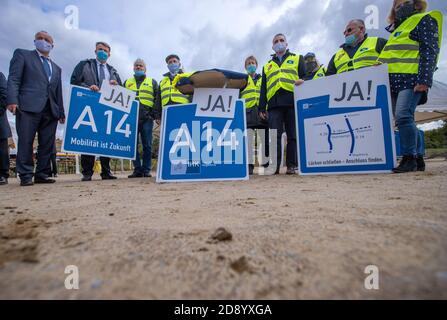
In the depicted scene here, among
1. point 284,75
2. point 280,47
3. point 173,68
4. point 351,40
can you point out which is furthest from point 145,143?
point 351,40

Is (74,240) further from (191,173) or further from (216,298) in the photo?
(191,173)

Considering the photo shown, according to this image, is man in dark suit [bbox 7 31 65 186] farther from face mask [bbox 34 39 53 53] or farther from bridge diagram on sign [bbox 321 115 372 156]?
bridge diagram on sign [bbox 321 115 372 156]

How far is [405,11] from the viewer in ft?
7.34

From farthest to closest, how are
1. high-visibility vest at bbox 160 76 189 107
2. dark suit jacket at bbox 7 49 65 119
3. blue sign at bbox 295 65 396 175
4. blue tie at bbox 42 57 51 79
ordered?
high-visibility vest at bbox 160 76 189 107
blue tie at bbox 42 57 51 79
dark suit jacket at bbox 7 49 65 119
blue sign at bbox 295 65 396 175

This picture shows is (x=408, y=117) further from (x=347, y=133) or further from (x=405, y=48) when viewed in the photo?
(x=405, y=48)

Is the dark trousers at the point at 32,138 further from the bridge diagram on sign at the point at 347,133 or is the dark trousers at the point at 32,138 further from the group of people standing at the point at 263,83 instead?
the bridge diagram on sign at the point at 347,133

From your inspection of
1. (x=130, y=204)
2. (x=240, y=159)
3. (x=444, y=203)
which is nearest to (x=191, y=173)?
(x=240, y=159)

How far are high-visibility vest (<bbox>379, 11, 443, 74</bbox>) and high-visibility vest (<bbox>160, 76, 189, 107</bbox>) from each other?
255cm

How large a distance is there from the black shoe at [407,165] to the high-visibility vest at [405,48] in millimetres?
814

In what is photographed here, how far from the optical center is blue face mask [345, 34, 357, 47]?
8.92 feet

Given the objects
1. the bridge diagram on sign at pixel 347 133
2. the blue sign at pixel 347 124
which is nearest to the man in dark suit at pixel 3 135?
the blue sign at pixel 347 124

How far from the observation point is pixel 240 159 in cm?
242

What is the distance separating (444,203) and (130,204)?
1371 mm

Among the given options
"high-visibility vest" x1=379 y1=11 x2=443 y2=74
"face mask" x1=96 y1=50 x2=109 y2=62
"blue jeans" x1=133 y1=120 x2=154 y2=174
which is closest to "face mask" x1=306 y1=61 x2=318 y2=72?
"high-visibility vest" x1=379 y1=11 x2=443 y2=74
